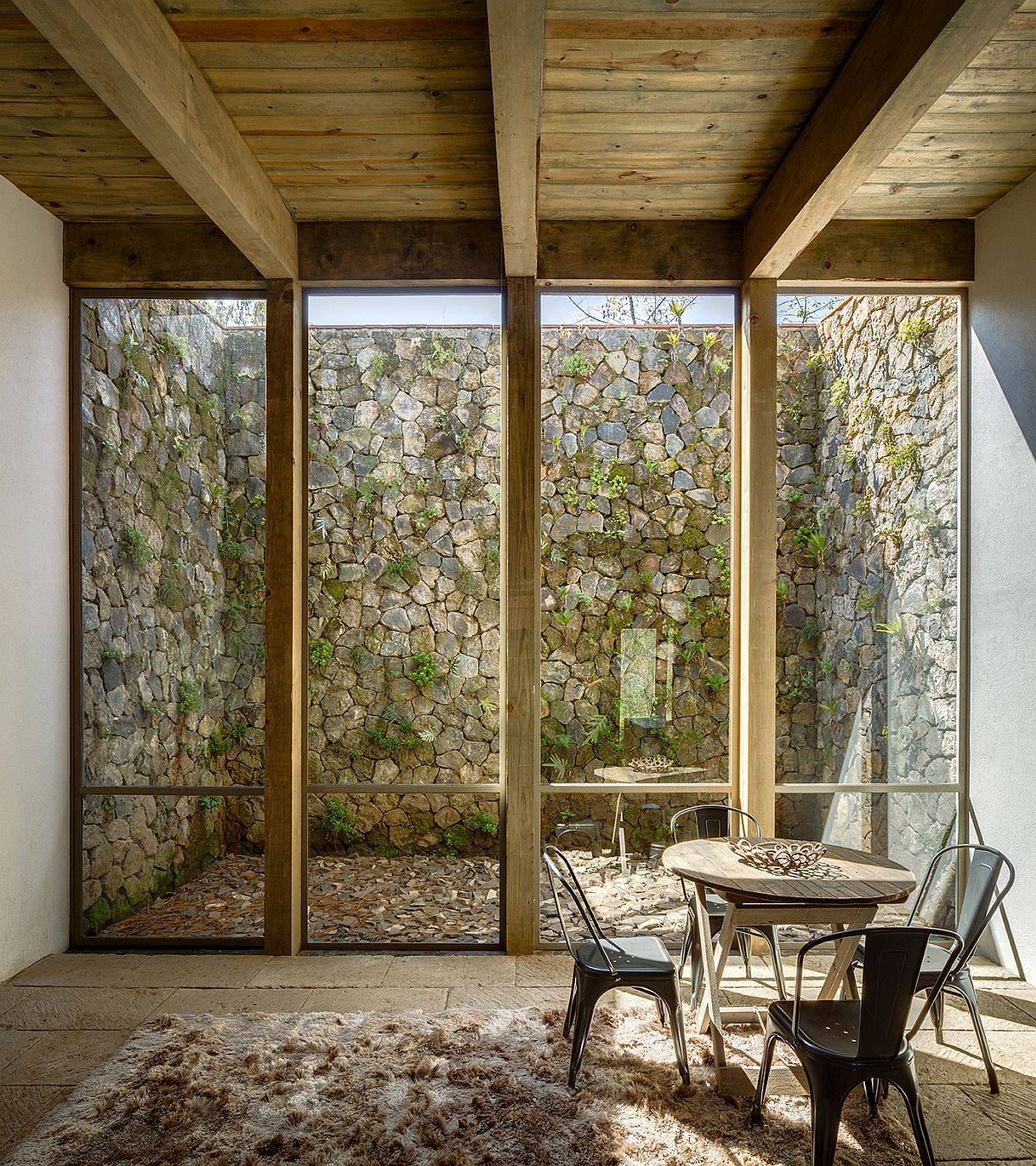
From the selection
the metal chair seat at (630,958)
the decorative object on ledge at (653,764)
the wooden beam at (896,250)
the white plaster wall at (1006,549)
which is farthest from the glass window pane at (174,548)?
the white plaster wall at (1006,549)

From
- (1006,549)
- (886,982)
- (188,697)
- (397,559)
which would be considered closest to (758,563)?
(1006,549)

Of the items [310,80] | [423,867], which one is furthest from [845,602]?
[310,80]

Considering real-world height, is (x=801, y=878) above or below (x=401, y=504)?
below

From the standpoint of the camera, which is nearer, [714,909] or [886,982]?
[886,982]

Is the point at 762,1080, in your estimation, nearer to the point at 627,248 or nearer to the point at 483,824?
the point at 483,824

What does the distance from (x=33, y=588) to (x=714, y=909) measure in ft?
11.1

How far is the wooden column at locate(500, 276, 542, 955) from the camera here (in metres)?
4.00

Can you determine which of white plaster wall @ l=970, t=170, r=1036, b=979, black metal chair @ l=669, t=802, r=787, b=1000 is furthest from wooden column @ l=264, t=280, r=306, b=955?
white plaster wall @ l=970, t=170, r=1036, b=979

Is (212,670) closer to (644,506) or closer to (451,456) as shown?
(451,456)

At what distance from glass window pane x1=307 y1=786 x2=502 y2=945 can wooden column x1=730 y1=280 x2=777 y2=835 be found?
131 centimetres

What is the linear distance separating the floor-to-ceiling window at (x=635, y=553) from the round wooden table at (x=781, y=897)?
1.05 m

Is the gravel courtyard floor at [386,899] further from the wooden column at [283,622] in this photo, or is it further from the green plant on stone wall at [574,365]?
the green plant on stone wall at [574,365]

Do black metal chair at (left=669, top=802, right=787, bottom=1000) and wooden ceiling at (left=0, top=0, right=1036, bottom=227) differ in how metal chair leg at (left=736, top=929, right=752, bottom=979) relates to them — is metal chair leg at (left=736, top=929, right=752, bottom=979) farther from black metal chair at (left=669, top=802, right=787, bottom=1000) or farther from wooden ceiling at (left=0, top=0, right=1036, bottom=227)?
wooden ceiling at (left=0, top=0, right=1036, bottom=227)

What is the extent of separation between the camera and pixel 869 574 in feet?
13.6
